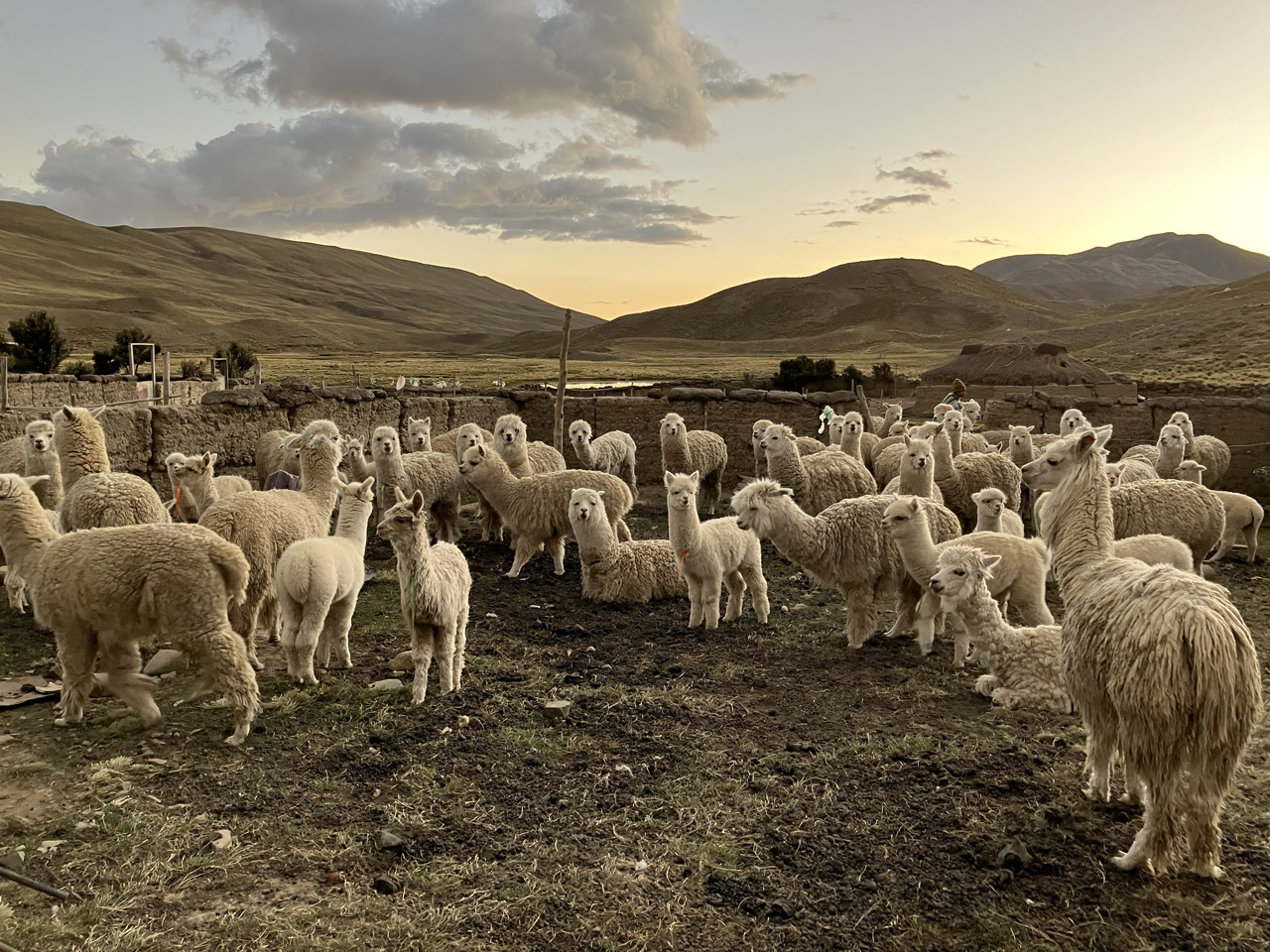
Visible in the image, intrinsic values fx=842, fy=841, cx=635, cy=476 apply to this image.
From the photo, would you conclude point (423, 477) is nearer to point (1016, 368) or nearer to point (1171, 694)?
point (1171, 694)

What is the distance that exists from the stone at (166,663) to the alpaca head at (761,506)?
4.58m

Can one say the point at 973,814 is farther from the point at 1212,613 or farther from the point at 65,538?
the point at 65,538

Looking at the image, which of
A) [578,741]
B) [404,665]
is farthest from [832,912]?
[404,665]

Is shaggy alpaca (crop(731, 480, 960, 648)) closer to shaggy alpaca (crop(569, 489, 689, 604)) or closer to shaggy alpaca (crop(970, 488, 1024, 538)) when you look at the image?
shaggy alpaca (crop(970, 488, 1024, 538))

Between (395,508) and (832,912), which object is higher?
(395,508)

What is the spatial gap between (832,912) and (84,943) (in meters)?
2.94

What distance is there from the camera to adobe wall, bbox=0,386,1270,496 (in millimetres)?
11789

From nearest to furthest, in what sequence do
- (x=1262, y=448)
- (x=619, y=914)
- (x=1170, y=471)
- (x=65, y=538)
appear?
(x=619, y=914), (x=65, y=538), (x=1170, y=471), (x=1262, y=448)

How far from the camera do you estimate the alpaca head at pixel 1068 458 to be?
5070 millimetres

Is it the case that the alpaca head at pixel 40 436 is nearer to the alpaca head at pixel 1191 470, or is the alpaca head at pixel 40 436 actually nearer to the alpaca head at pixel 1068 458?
the alpaca head at pixel 1068 458

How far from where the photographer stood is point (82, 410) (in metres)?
7.78

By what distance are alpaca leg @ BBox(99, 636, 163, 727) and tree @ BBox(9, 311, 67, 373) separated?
31.4 meters

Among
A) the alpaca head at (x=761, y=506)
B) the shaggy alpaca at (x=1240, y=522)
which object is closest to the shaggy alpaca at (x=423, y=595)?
the alpaca head at (x=761, y=506)

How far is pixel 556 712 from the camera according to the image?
5.52 m
